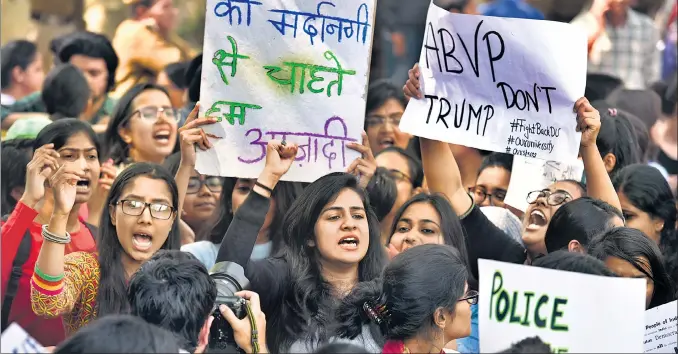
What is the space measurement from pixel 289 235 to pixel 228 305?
3.13 ft

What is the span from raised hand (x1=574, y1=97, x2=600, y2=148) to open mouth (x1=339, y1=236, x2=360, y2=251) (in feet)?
3.74

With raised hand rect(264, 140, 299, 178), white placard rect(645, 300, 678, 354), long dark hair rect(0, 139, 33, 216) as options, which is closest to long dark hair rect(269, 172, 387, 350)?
raised hand rect(264, 140, 299, 178)

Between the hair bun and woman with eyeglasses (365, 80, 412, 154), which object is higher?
woman with eyeglasses (365, 80, 412, 154)

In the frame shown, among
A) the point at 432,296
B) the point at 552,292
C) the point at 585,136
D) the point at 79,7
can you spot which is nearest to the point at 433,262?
the point at 432,296

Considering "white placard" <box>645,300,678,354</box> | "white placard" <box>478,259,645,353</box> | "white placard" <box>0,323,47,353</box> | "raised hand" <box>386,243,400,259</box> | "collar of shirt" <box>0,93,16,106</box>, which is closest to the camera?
"white placard" <box>0,323,47,353</box>

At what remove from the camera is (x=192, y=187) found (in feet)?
24.5

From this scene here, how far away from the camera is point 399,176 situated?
7363 millimetres

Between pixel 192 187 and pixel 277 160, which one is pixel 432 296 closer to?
pixel 277 160

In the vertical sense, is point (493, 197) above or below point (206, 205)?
above

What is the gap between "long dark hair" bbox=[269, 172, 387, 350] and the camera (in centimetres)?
557

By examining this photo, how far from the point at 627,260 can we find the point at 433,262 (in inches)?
34.3

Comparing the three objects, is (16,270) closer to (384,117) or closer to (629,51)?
(384,117)

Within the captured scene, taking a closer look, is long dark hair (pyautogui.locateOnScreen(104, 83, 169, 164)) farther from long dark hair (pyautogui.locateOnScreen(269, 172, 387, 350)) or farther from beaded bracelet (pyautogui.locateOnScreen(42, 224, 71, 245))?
beaded bracelet (pyautogui.locateOnScreen(42, 224, 71, 245))

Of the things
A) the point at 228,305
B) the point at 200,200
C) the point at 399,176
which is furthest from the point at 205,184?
the point at 228,305
